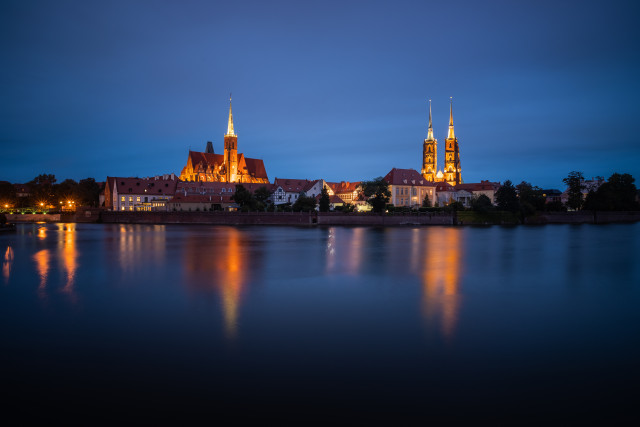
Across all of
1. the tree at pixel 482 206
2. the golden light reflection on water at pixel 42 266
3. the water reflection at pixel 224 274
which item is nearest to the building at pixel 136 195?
the golden light reflection on water at pixel 42 266

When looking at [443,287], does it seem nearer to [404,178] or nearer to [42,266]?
[42,266]

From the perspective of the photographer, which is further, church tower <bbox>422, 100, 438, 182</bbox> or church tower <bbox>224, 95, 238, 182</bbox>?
church tower <bbox>422, 100, 438, 182</bbox>

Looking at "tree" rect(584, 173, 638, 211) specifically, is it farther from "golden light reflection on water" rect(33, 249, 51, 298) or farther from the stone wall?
"golden light reflection on water" rect(33, 249, 51, 298)

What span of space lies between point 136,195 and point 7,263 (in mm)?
64051

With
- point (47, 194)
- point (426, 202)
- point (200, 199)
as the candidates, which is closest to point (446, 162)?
point (426, 202)

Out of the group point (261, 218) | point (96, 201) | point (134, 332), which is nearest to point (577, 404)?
point (134, 332)

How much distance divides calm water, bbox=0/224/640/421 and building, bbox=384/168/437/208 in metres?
59.5

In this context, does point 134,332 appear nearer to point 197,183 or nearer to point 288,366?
point 288,366

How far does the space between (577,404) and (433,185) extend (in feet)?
265

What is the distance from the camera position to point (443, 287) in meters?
15.4

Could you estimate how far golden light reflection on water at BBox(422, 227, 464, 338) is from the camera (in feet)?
36.0

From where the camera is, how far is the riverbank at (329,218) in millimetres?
62156

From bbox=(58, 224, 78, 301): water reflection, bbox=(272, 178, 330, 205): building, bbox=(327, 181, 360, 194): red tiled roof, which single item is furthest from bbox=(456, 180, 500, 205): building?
bbox=(58, 224, 78, 301): water reflection

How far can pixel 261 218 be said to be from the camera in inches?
2584
